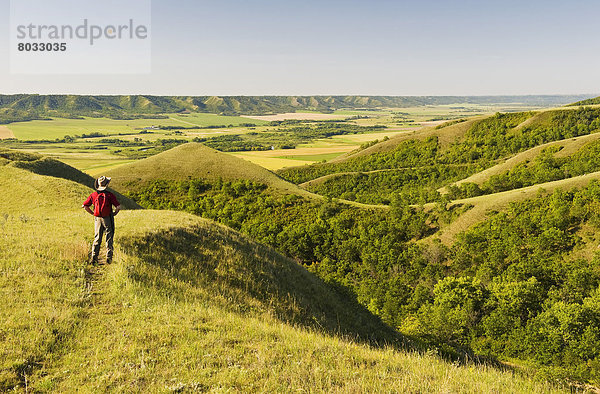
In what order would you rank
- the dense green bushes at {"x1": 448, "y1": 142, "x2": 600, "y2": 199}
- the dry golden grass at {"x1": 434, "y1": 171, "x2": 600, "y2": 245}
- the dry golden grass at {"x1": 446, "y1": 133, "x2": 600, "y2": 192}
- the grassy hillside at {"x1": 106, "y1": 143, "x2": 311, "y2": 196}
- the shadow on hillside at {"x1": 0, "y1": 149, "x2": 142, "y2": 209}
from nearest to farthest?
the shadow on hillside at {"x1": 0, "y1": 149, "x2": 142, "y2": 209}, the dry golden grass at {"x1": 434, "y1": 171, "x2": 600, "y2": 245}, the dense green bushes at {"x1": 448, "y1": 142, "x2": 600, "y2": 199}, the dry golden grass at {"x1": 446, "y1": 133, "x2": 600, "y2": 192}, the grassy hillside at {"x1": 106, "y1": 143, "x2": 311, "y2": 196}

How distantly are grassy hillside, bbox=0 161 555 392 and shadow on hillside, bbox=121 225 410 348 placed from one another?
126mm

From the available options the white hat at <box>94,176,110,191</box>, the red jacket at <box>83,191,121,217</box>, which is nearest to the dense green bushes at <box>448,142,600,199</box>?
the red jacket at <box>83,191,121,217</box>

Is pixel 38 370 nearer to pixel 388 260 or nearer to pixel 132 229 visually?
pixel 132 229

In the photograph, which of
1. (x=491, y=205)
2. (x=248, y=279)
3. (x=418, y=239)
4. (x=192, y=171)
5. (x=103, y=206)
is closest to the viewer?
(x=103, y=206)

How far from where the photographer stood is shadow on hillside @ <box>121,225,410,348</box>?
16.4 m

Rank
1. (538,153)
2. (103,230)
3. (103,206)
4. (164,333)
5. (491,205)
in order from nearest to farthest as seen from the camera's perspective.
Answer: (164,333) < (103,206) < (103,230) < (491,205) < (538,153)

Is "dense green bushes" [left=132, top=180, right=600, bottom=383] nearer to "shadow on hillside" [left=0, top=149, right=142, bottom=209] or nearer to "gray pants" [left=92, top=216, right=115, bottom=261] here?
"shadow on hillside" [left=0, top=149, right=142, bottom=209]

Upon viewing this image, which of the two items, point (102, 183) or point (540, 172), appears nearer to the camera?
point (102, 183)

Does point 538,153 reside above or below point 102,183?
above

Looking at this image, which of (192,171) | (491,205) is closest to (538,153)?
(491,205)

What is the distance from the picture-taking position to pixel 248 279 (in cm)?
1917

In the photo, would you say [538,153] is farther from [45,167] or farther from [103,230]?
[45,167]

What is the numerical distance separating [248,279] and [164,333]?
9.68m

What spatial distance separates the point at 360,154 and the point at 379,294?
121 metres
